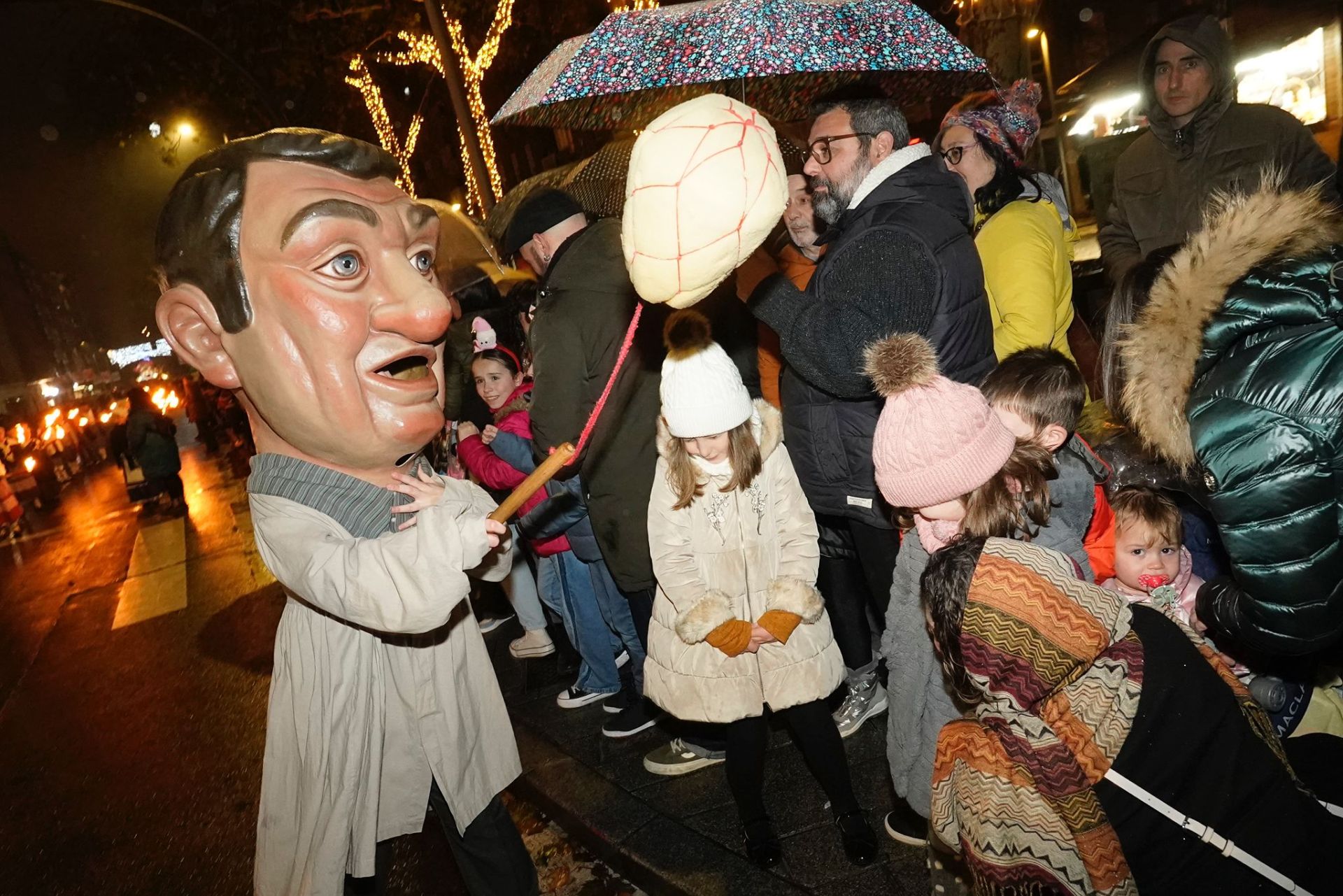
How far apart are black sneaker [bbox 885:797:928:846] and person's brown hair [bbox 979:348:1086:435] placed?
1.39m

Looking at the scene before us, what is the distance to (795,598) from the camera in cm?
284

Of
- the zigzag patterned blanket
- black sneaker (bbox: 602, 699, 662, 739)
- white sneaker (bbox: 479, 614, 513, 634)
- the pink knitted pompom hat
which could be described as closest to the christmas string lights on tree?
white sneaker (bbox: 479, 614, 513, 634)

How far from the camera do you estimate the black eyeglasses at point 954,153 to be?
355 centimetres

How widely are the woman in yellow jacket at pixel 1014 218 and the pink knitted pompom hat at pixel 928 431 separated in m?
0.97

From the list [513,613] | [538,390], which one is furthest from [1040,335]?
[513,613]

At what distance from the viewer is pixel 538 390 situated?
132 inches

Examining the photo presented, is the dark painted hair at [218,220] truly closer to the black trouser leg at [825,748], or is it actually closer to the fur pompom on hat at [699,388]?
the fur pompom on hat at [699,388]

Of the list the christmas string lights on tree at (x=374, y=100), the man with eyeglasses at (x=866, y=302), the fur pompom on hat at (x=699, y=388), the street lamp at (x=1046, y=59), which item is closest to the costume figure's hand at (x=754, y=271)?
the man with eyeglasses at (x=866, y=302)

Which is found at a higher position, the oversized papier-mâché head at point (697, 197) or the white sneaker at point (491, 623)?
the oversized papier-mâché head at point (697, 197)

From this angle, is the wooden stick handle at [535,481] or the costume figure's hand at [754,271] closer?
the wooden stick handle at [535,481]

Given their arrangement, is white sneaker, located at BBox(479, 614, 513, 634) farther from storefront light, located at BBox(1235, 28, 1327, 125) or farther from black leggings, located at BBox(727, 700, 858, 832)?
storefront light, located at BBox(1235, 28, 1327, 125)

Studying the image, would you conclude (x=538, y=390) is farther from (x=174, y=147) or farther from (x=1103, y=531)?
(x=174, y=147)

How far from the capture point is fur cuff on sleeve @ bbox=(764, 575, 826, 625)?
9.30 ft

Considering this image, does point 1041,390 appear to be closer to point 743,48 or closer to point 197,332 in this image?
point 743,48
